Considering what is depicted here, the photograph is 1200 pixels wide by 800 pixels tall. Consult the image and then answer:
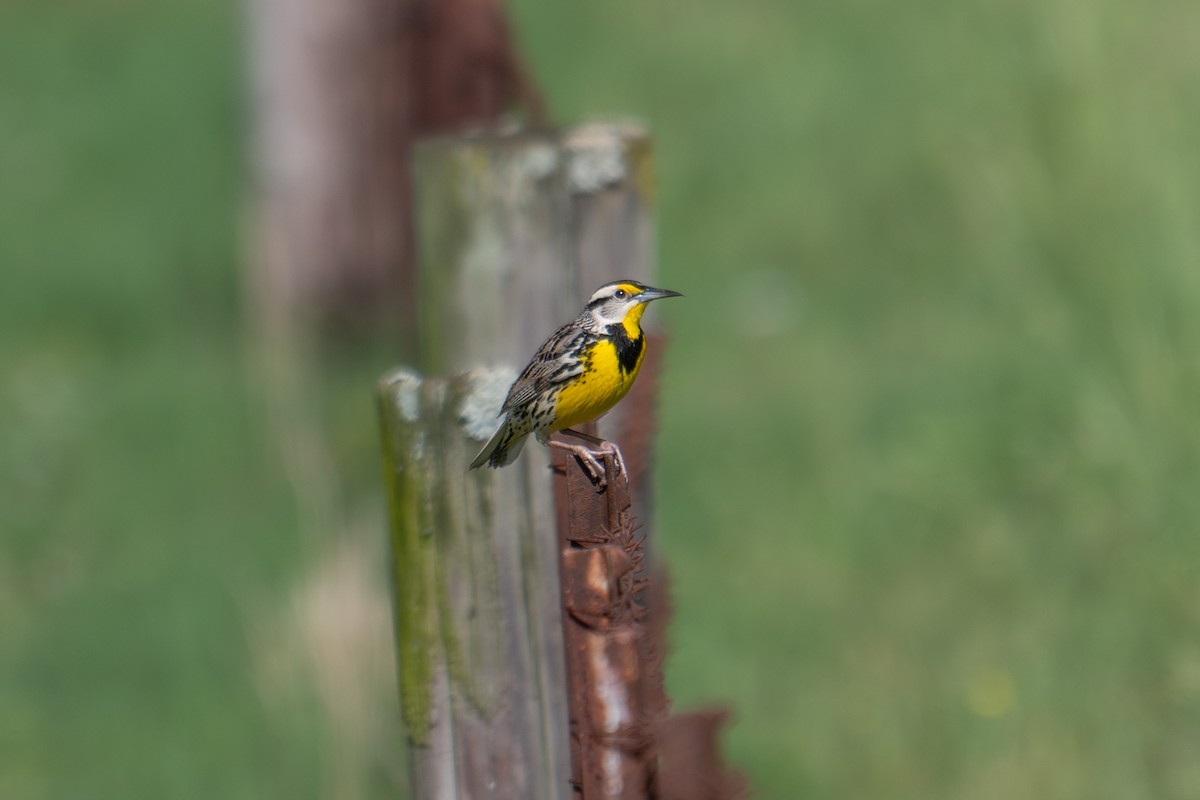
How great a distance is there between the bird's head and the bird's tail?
38 cm

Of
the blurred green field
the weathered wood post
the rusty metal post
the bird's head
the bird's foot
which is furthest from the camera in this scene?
the blurred green field

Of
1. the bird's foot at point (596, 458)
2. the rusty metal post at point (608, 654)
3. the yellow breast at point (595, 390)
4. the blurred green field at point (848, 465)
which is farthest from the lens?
the blurred green field at point (848, 465)

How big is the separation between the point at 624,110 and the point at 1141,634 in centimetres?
695

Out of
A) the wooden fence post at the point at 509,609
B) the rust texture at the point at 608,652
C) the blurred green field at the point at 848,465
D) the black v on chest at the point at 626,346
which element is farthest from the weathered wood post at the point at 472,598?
the blurred green field at the point at 848,465

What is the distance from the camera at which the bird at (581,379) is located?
227 centimetres

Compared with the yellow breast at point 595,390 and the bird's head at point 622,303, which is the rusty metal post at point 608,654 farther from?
the bird's head at point 622,303

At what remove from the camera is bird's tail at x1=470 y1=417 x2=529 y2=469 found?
222 cm

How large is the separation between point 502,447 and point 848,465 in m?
4.08

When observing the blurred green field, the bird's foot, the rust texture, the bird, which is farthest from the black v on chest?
the blurred green field

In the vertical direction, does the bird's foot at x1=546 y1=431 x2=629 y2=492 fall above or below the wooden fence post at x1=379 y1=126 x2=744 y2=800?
above

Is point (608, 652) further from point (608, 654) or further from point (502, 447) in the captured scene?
point (502, 447)

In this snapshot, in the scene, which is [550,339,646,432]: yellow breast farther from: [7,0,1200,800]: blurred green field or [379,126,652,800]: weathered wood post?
[7,0,1200,800]: blurred green field

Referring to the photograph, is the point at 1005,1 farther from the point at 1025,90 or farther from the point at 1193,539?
the point at 1193,539

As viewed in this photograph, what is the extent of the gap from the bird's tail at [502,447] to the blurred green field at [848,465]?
2075 mm
